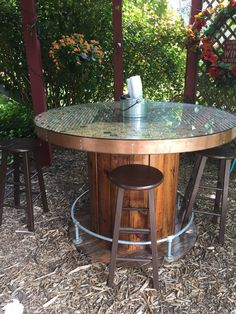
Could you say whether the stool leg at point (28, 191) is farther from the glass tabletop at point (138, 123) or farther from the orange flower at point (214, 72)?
the orange flower at point (214, 72)

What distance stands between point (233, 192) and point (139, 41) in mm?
2416

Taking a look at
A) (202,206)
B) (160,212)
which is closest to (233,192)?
(202,206)

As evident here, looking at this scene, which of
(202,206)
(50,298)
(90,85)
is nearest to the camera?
(50,298)

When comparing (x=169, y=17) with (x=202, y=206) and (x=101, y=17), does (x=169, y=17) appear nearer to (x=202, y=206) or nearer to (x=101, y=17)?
(x=101, y=17)

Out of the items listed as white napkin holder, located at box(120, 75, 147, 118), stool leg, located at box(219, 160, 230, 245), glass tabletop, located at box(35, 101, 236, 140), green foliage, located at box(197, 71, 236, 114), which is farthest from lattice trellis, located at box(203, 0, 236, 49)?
stool leg, located at box(219, 160, 230, 245)

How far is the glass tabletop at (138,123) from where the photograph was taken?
1457 mm

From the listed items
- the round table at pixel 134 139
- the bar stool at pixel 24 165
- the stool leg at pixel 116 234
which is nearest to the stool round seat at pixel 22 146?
the bar stool at pixel 24 165

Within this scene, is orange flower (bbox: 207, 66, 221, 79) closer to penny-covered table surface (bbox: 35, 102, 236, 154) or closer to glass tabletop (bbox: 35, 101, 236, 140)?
glass tabletop (bbox: 35, 101, 236, 140)

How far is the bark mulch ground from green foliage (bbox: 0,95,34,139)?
1.79m

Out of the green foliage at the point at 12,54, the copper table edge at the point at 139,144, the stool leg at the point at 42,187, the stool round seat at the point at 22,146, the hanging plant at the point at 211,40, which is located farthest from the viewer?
the green foliage at the point at 12,54

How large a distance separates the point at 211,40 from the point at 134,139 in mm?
2468

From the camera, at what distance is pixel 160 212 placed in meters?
1.92

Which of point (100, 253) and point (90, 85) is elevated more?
point (90, 85)

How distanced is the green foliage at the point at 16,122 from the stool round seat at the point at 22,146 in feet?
5.35
